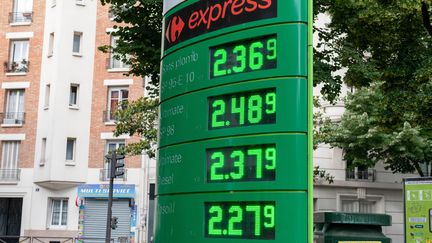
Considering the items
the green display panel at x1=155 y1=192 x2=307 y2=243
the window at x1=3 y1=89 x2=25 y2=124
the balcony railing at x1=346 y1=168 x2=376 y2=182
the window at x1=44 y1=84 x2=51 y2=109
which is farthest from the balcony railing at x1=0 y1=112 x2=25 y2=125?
the green display panel at x1=155 y1=192 x2=307 y2=243

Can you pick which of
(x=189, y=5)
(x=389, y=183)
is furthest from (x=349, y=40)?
(x=389, y=183)

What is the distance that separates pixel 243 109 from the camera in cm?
555

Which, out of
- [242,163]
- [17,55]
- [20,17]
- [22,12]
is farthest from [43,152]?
[242,163]

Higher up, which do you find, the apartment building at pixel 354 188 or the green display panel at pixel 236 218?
the apartment building at pixel 354 188

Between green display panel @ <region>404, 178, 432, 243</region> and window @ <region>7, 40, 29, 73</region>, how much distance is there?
27220 mm

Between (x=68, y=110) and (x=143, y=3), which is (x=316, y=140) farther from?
(x=68, y=110)

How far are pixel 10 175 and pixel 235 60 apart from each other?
98.2 feet

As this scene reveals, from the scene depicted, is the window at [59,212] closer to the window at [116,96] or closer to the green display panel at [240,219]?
the window at [116,96]

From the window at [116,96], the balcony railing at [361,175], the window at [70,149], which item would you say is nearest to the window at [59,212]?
the window at [70,149]

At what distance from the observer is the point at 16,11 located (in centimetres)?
3519

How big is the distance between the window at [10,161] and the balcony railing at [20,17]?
657cm

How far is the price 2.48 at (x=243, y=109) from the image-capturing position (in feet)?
17.6

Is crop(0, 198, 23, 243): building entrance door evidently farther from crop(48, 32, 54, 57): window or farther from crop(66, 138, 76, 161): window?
crop(48, 32, 54, 57): window

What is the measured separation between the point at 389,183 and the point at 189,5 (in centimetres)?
2508
